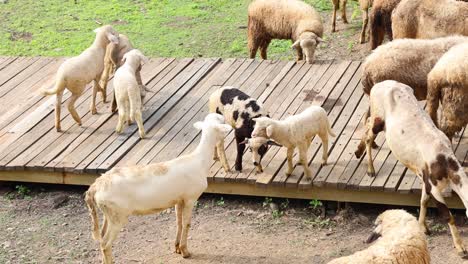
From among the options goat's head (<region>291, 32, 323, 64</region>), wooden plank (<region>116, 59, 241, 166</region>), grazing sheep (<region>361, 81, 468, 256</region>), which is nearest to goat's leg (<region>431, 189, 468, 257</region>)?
grazing sheep (<region>361, 81, 468, 256</region>)

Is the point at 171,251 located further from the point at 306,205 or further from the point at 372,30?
the point at 372,30

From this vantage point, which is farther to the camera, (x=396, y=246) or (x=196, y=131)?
(x=196, y=131)

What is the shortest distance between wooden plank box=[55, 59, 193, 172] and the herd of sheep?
7.9 inches

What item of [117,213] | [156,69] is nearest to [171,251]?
[117,213]

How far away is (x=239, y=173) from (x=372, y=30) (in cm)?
457

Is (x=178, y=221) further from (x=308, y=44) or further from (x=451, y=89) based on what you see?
(x=308, y=44)

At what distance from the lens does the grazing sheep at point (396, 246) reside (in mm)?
7289

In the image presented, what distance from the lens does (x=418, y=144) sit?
8.84 meters

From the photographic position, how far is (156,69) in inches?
517

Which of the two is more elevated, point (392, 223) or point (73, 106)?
point (392, 223)

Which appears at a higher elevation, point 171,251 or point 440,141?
point 440,141

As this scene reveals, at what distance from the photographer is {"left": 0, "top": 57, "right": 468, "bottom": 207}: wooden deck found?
971 centimetres

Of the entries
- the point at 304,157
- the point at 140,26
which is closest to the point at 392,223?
the point at 304,157

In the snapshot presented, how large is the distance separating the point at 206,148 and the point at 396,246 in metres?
2.35
